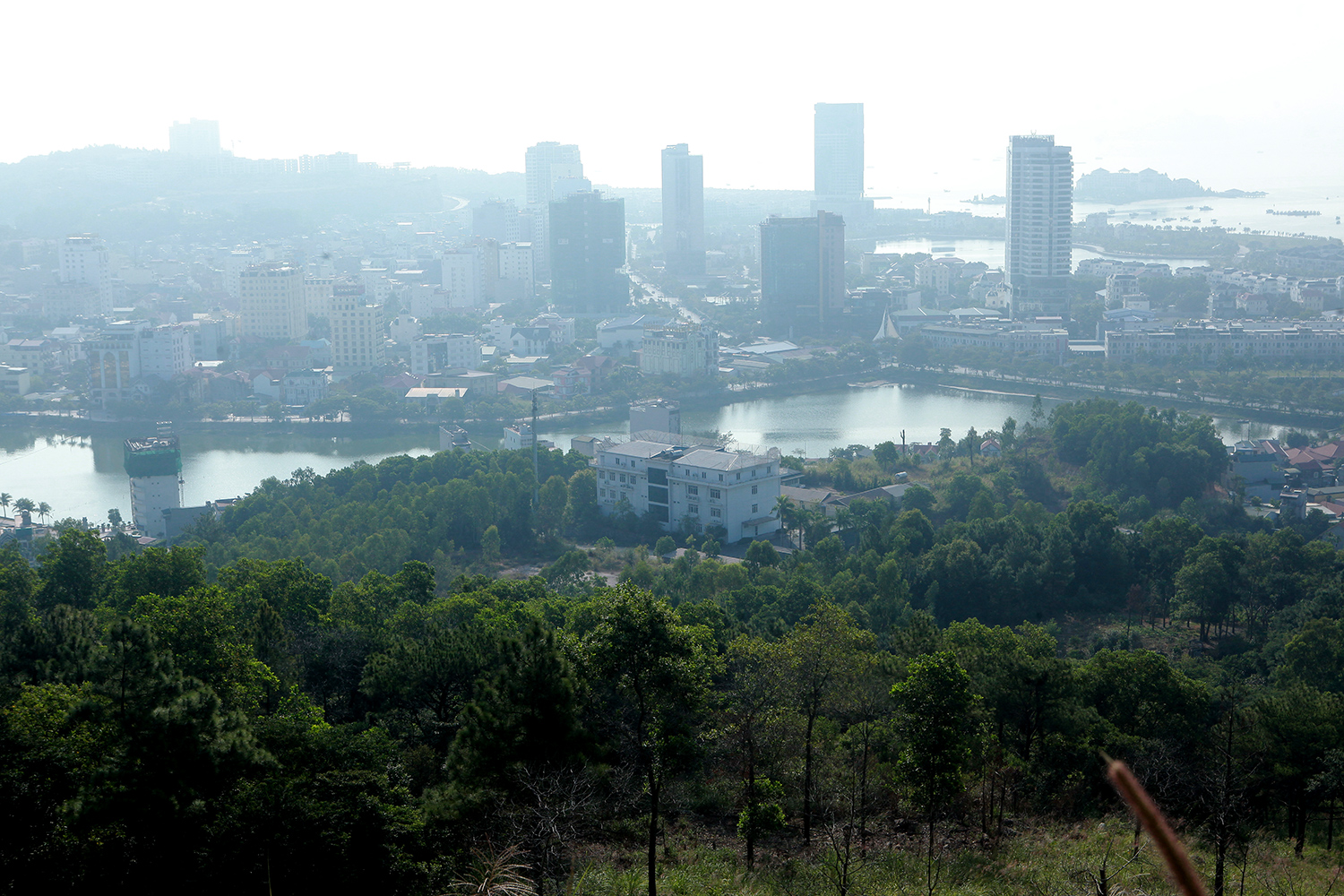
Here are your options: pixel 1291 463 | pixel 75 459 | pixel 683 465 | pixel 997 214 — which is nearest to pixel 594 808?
pixel 683 465

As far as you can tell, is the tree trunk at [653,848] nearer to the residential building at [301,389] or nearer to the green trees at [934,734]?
the green trees at [934,734]

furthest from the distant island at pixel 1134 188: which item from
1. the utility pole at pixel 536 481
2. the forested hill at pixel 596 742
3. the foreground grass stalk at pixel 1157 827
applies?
the foreground grass stalk at pixel 1157 827

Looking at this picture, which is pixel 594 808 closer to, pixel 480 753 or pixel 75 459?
pixel 480 753

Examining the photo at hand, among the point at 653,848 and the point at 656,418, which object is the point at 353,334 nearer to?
the point at 656,418

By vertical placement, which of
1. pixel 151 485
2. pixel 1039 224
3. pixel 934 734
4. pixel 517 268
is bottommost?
pixel 151 485

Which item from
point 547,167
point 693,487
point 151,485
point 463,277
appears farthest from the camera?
point 547,167

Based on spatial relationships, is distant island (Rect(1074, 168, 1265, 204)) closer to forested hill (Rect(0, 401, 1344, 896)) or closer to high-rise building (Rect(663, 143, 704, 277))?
high-rise building (Rect(663, 143, 704, 277))

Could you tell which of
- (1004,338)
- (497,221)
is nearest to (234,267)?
(497,221)

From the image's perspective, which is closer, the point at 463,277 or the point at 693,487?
the point at 693,487
